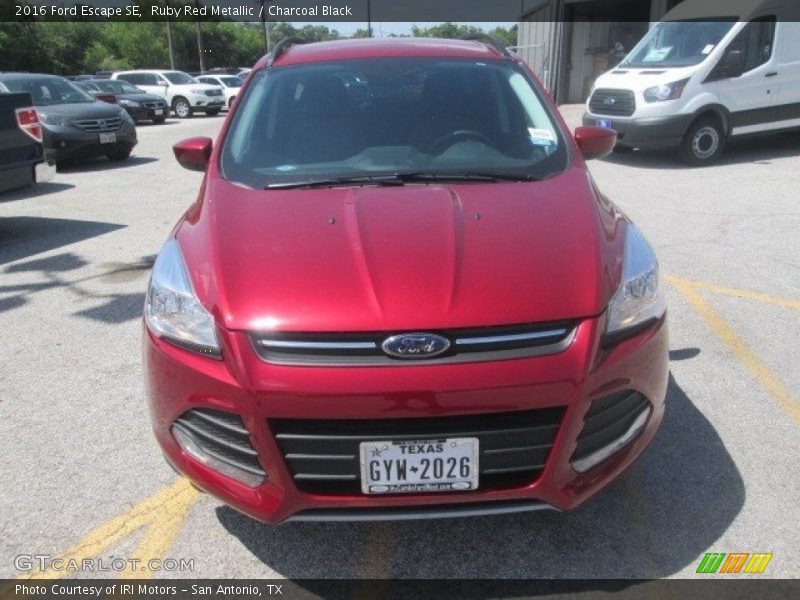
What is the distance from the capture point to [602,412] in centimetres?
214

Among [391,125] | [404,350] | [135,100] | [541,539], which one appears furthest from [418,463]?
[135,100]

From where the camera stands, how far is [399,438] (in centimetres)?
202

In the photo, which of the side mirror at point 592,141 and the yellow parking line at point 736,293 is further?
the yellow parking line at point 736,293

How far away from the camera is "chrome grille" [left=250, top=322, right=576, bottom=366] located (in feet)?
6.68

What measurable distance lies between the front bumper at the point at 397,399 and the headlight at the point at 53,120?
10631mm

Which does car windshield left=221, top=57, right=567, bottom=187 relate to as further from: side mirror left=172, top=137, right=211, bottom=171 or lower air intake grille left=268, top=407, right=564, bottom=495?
lower air intake grille left=268, top=407, right=564, bottom=495

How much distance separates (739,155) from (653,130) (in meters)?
2.15

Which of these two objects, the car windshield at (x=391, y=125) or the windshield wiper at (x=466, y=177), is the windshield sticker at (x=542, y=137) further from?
the windshield wiper at (x=466, y=177)

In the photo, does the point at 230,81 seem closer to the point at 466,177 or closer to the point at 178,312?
the point at 466,177

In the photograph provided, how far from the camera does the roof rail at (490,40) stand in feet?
12.7

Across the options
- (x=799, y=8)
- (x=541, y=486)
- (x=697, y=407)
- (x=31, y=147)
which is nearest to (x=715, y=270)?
(x=697, y=407)

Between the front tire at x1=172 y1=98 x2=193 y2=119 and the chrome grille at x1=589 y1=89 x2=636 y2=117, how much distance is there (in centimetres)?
1662

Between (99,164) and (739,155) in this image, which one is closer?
(739,155)

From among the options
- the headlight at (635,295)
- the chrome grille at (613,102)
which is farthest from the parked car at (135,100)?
the headlight at (635,295)
